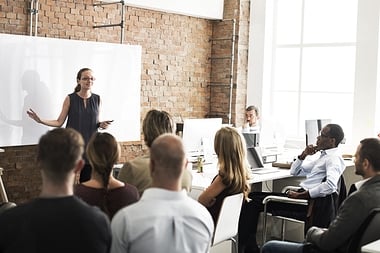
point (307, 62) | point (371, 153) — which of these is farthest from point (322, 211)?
point (307, 62)

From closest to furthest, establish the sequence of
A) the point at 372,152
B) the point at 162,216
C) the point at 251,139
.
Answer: the point at 162,216 < the point at 372,152 < the point at 251,139

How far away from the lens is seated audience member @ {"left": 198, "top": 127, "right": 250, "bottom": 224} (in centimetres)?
401

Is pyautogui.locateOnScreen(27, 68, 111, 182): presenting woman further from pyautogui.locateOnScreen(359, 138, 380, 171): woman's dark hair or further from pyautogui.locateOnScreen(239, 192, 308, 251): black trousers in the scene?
pyautogui.locateOnScreen(359, 138, 380, 171): woman's dark hair

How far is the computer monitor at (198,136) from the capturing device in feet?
19.0

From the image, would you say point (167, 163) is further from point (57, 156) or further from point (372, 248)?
point (372, 248)

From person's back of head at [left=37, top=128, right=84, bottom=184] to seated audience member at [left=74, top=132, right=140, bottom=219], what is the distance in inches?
26.6

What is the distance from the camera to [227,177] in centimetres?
400

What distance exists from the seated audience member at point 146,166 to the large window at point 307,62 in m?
4.97

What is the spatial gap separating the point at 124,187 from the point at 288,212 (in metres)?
2.63

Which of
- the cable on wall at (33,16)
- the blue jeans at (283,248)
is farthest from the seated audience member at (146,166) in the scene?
the cable on wall at (33,16)

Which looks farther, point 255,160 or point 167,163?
point 255,160

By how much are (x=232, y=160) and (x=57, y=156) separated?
2.05 metres

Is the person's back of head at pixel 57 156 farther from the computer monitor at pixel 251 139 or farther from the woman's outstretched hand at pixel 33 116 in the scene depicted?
the computer monitor at pixel 251 139

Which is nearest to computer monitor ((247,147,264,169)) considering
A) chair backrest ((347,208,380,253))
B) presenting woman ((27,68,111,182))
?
presenting woman ((27,68,111,182))
